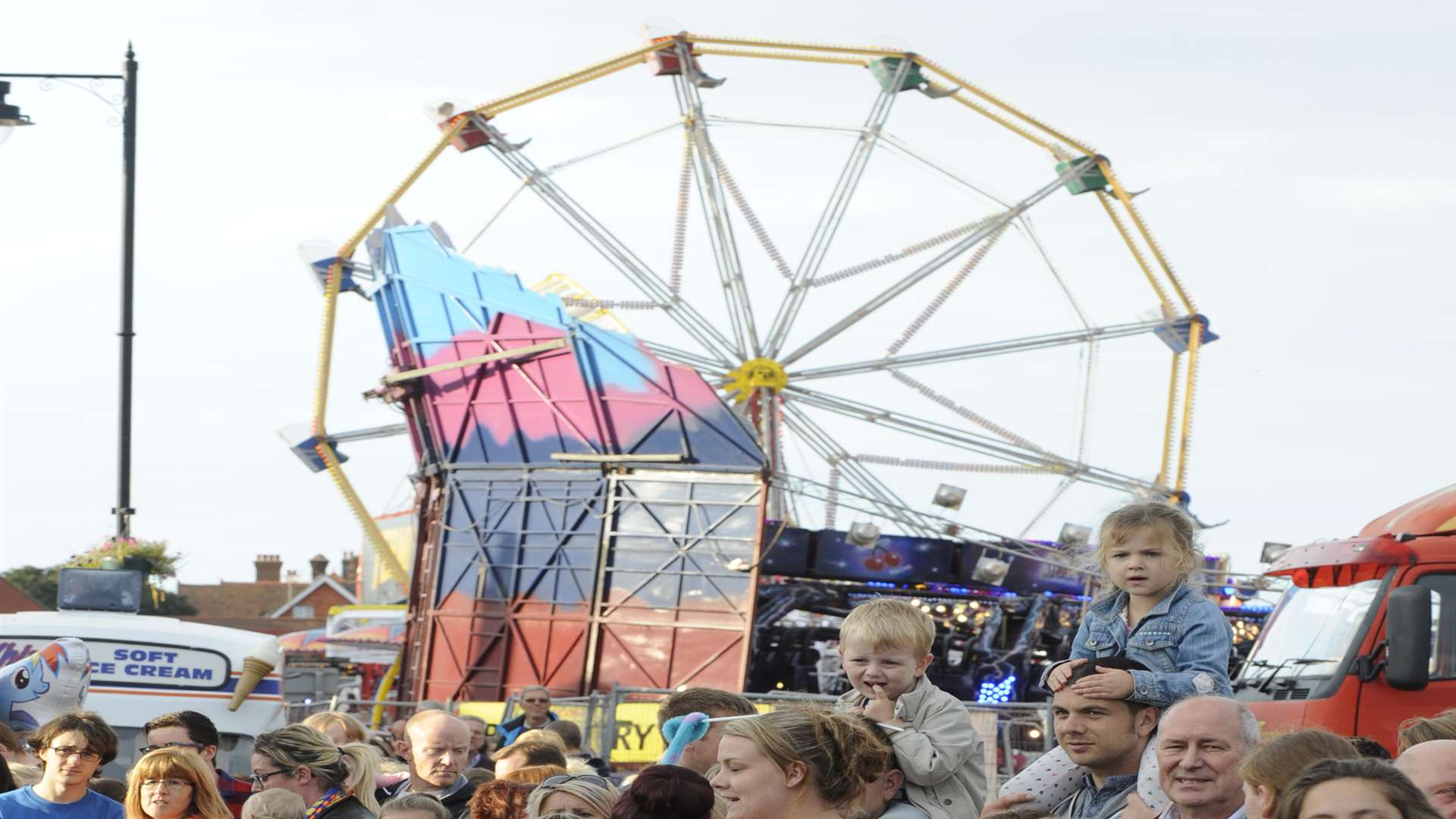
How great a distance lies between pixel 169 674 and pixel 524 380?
14.9 meters

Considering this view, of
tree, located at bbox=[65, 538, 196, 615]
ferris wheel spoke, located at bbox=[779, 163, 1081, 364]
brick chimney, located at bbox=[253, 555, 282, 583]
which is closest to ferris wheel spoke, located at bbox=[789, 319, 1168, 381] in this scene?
ferris wheel spoke, located at bbox=[779, 163, 1081, 364]

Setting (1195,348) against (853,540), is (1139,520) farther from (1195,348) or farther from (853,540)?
(1195,348)

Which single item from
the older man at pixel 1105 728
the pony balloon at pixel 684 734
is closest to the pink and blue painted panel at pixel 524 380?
the pony balloon at pixel 684 734

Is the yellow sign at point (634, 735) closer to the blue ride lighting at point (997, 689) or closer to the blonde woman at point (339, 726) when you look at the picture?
the blonde woman at point (339, 726)

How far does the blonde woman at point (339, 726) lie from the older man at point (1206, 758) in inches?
222

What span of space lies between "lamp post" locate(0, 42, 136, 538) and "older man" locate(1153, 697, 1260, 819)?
1473cm

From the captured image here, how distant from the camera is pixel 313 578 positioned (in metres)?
79.1

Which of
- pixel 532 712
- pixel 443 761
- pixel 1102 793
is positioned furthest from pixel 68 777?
pixel 532 712

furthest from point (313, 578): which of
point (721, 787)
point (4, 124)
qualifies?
point (721, 787)

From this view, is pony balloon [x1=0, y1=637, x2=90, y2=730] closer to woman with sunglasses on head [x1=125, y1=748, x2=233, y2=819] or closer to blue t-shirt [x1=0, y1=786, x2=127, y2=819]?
blue t-shirt [x1=0, y1=786, x2=127, y2=819]

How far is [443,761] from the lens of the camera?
24.7ft

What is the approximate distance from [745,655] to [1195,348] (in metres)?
9.04

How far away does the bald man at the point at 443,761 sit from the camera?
7.51m

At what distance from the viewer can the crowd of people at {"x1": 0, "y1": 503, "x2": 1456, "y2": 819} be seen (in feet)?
14.4
